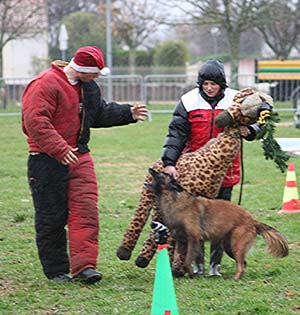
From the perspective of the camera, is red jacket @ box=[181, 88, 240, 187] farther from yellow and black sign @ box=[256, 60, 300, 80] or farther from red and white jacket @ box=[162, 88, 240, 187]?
yellow and black sign @ box=[256, 60, 300, 80]

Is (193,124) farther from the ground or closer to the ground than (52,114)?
closer to the ground

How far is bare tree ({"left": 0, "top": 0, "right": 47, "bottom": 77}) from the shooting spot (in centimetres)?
3325

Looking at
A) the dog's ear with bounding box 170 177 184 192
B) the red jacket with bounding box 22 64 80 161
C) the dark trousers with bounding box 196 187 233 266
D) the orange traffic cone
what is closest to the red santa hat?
the red jacket with bounding box 22 64 80 161

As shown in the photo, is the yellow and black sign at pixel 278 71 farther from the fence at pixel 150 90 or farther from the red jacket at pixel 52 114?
the red jacket at pixel 52 114

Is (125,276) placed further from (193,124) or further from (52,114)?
(52,114)

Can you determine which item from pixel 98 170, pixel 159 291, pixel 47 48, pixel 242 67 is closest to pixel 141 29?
pixel 47 48

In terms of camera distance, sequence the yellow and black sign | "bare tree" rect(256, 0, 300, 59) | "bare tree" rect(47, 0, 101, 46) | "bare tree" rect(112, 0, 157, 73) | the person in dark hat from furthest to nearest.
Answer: "bare tree" rect(47, 0, 101, 46)
"bare tree" rect(112, 0, 157, 73)
"bare tree" rect(256, 0, 300, 59)
the yellow and black sign
the person in dark hat

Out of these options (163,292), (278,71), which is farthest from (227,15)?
(163,292)

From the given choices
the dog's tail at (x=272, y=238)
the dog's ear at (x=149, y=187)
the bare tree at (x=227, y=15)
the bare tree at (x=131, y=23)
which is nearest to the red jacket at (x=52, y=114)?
the dog's ear at (x=149, y=187)

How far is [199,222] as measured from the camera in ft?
20.0

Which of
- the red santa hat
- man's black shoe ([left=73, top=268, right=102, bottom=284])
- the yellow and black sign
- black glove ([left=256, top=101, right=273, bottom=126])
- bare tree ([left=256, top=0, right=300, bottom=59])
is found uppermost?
bare tree ([left=256, top=0, right=300, bottom=59])

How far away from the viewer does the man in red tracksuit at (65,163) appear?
19.4 ft

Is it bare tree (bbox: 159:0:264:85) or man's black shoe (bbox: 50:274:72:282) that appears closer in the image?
man's black shoe (bbox: 50:274:72:282)

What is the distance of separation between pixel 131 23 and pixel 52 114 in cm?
3842
